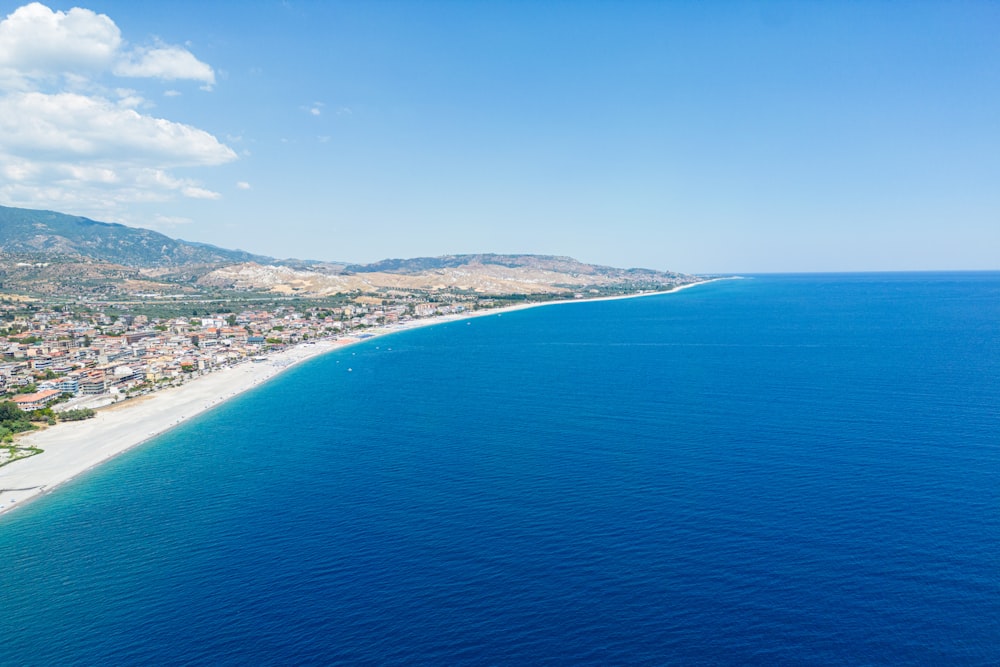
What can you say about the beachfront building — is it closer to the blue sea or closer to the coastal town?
the coastal town

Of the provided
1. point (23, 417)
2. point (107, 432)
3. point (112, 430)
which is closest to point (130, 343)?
point (23, 417)

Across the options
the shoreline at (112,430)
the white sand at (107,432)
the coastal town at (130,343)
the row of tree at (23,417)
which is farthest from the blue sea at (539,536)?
the coastal town at (130,343)

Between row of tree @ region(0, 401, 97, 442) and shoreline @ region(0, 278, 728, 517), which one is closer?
shoreline @ region(0, 278, 728, 517)

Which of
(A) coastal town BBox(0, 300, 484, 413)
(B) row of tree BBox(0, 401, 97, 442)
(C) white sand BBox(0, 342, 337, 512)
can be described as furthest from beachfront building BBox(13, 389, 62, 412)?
(C) white sand BBox(0, 342, 337, 512)

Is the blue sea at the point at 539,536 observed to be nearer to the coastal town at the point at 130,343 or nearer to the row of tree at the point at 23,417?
the row of tree at the point at 23,417

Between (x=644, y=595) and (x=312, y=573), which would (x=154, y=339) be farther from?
(x=644, y=595)

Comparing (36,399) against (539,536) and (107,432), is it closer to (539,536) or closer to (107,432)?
(107,432)
